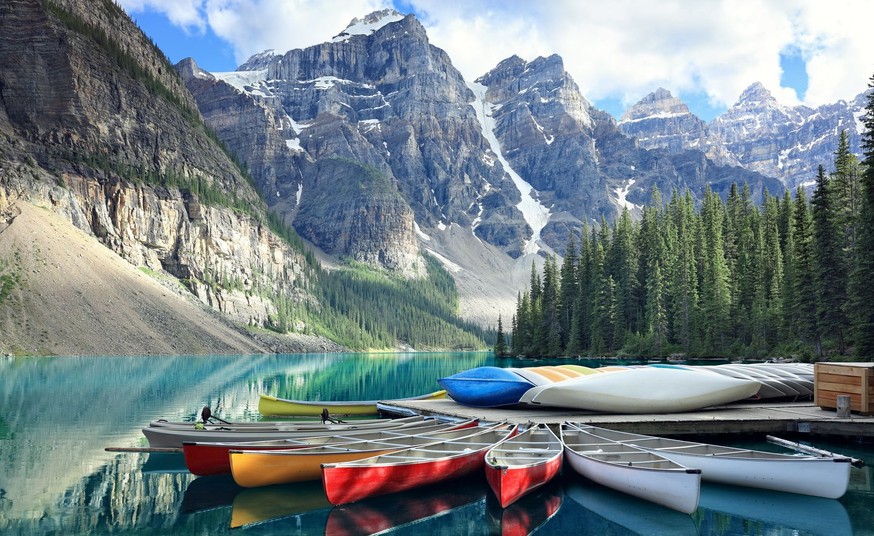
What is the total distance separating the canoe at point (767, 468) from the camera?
18.7 meters

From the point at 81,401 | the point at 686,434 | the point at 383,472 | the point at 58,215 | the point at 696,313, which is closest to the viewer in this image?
the point at 383,472

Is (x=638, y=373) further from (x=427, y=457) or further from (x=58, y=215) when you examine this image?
(x=58, y=215)

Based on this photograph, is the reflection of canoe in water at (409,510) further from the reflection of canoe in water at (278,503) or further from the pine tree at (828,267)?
the pine tree at (828,267)

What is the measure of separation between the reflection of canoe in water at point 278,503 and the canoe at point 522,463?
507 centimetres

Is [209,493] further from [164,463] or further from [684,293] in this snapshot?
[684,293]

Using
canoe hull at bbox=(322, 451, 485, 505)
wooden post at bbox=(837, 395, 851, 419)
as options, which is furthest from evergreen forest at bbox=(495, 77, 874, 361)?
canoe hull at bbox=(322, 451, 485, 505)

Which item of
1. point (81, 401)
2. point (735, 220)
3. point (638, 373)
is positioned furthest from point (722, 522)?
point (735, 220)

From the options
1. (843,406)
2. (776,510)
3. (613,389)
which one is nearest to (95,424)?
(613,389)

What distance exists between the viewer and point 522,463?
66.9 feet

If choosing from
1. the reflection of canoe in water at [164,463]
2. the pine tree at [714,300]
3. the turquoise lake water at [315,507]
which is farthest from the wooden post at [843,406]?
the pine tree at [714,300]

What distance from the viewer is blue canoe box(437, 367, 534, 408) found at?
104 feet

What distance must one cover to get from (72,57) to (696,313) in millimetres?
180322

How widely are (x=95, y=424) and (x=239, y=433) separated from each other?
14.7 metres

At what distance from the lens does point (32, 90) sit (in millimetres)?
172375
